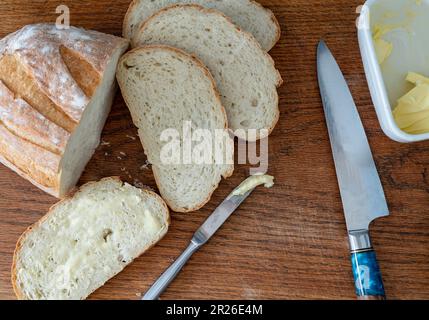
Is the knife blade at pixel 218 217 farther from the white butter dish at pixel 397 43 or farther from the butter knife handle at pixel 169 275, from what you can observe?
the white butter dish at pixel 397 43

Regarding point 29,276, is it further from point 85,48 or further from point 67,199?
point 85,48

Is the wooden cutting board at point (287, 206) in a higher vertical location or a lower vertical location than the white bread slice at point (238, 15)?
lower

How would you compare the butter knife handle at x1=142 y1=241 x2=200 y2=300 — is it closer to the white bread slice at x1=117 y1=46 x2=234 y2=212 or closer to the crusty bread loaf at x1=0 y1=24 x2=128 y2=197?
the white bread slice at x1=117 y1=46 x2=234 y2=212

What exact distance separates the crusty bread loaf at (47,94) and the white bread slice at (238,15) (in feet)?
0.82

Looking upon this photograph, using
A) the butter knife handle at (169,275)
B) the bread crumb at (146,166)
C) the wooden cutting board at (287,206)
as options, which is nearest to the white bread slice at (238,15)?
the wooden cutting board at (287,206)

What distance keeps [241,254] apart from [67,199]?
0.78 meters

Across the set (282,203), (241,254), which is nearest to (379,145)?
(282,203)

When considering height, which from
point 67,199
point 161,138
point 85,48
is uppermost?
point 85,48

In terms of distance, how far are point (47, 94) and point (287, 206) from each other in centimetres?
111

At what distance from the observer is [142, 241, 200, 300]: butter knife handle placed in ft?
7.31

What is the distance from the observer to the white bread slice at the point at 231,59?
229 centimetres

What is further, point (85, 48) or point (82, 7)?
point (82, 7)

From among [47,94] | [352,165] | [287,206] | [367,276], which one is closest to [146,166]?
[47,94]

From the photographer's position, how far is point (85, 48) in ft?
6.90
